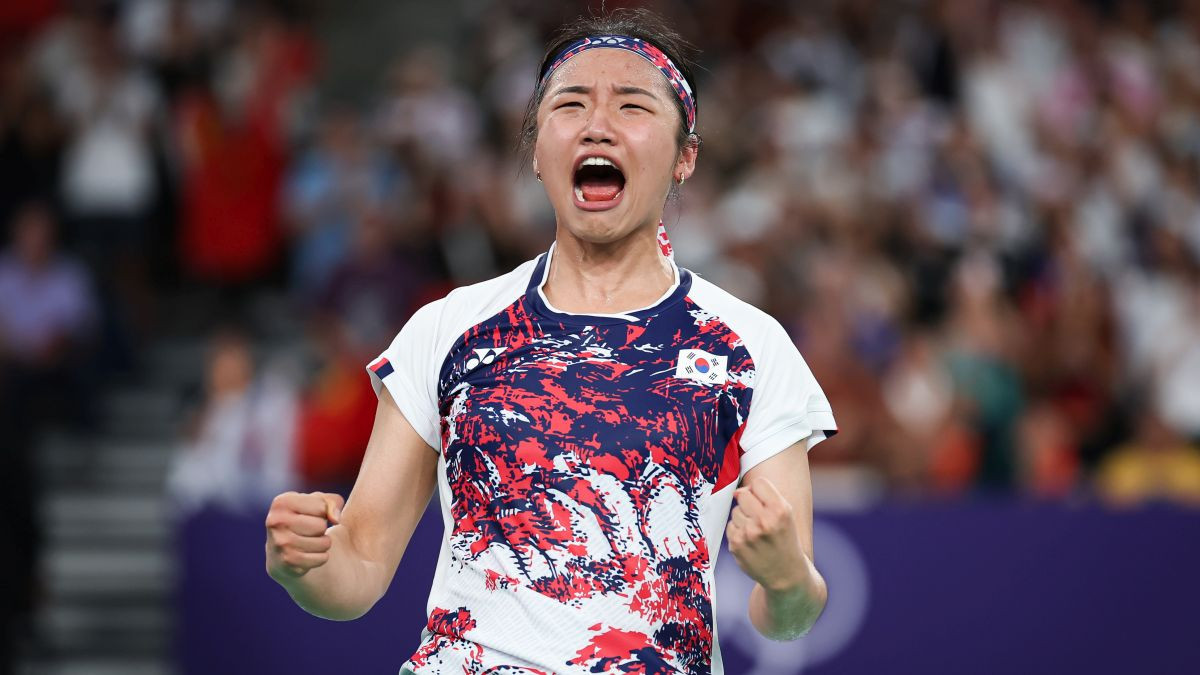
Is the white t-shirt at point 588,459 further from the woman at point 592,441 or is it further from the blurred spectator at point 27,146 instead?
the blurred spectator at point 27,146

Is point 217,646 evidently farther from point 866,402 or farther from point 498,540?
point 498,540

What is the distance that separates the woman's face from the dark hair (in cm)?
8

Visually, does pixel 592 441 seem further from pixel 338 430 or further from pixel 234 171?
pixel 234 171

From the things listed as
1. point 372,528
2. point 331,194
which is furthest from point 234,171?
point 372,528

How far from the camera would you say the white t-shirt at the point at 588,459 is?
2.79 metres

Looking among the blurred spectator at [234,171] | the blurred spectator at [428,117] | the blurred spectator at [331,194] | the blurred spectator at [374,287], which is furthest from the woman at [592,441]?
the blurred spectator at [234,171]

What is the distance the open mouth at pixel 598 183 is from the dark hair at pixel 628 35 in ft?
0.54

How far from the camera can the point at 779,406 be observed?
2982 millimetres

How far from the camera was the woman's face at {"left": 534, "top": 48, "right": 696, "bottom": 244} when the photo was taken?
302 centimetres

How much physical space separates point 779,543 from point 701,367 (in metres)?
0.43

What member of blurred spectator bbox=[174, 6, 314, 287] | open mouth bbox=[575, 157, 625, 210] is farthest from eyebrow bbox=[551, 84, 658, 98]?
blurred spectator bbox=[174, 6, 314, 287]

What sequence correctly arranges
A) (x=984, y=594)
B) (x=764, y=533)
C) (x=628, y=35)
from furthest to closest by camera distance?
1. (x=984, y=594)
2. (x=628, y=35)
3. (x=764, y=533)

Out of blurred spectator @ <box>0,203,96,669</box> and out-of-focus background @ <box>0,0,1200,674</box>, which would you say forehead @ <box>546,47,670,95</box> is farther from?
blurred spectator @ <box>0,203,96,669</box>

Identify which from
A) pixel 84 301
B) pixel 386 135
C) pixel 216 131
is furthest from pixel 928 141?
pixel 84 301
